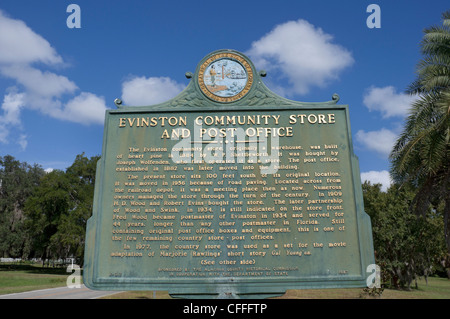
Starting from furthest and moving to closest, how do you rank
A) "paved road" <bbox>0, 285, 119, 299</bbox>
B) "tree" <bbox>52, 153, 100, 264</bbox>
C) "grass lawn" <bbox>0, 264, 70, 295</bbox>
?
1. "tree" <bbox>52, 153, 100, 264</bbox>
2. "grass lawn" <bbox>0, 264, 70, 295</bbox>
3. "paved road" <bbox>0, 285, 119, 299</bbox>

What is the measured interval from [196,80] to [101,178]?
10.5ft

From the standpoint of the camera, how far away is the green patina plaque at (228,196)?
672cm

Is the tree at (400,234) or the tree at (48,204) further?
the tree at (48,204)

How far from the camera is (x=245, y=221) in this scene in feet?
22.8

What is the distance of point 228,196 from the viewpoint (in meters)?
7.12

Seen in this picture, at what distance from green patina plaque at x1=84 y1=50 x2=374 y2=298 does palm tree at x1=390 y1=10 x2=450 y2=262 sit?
809 cm

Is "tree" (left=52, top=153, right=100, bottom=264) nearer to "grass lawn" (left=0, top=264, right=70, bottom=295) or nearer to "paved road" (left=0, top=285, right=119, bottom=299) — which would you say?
"grass lawn" (left=0, top=264, right=70, bottom=295)

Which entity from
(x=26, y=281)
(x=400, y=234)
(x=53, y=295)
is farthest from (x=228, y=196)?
(x=26, y=281)

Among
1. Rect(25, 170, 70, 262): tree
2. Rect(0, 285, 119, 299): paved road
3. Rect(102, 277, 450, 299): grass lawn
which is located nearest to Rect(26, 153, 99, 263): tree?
Rect(25, 170, 70, 262): tree

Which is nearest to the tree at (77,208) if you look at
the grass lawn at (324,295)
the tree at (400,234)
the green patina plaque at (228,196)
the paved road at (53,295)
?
the paved road at (53,295)

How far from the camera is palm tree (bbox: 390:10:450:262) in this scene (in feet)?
44.2

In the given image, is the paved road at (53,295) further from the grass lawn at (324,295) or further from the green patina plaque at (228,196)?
the green patina plaque at (228,196)

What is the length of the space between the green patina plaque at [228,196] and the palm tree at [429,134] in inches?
318

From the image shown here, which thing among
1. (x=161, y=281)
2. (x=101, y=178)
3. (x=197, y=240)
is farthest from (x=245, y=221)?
(x=101, y=178)
